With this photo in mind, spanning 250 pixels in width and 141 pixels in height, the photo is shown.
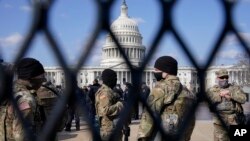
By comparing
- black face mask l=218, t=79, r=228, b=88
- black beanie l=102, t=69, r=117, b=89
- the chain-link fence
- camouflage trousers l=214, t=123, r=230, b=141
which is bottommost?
camouflage trousers l=214, t=123, r=230, b=141

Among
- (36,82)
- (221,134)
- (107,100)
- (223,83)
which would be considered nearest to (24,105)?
(36,82)

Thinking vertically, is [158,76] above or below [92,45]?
below

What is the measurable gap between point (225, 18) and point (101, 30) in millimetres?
407

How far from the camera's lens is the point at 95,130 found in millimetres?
1222

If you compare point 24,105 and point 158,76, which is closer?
point 24,105

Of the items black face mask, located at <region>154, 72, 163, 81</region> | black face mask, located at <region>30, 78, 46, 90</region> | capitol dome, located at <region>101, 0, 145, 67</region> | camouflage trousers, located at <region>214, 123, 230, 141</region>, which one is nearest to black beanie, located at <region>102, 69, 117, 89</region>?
camouflage trousers, located at <region>214, 123, 230, 141</region>

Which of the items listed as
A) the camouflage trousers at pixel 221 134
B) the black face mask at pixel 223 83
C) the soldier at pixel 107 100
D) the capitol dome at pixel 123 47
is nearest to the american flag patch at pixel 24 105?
the capitol dome at pixel 123 47

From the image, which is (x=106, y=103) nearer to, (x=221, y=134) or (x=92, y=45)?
(x=221, y=134)

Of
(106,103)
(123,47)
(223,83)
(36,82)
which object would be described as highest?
(123,47)

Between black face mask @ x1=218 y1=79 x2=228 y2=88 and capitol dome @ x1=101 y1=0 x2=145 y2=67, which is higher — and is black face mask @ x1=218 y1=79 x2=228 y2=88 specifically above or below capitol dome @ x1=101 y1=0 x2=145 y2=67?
below

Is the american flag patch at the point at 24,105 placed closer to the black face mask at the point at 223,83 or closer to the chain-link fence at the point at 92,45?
the chain-link fence at the point at 92,45

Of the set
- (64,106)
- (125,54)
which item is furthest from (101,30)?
(64,106)

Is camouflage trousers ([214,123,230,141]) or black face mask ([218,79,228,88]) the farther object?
black face mask ([218,79,228,88])

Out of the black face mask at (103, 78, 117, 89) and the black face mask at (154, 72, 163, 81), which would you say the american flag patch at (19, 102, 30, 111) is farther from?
the black face mask at (103, 78, 117, 89)
